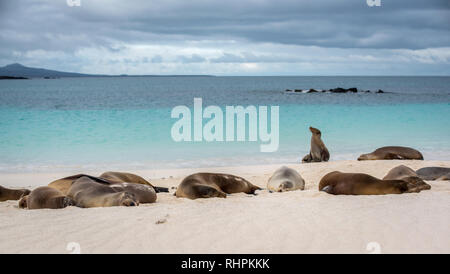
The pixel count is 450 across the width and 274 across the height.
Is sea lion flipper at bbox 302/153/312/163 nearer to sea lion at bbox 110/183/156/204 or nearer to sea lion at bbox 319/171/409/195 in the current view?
sea lion at bbox 319/171/409/195

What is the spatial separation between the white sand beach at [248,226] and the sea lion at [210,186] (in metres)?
0.37

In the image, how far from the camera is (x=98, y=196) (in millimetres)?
6824

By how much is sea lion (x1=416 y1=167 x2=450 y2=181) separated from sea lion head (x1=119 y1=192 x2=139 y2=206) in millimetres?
5782

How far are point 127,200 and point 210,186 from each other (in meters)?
1.65

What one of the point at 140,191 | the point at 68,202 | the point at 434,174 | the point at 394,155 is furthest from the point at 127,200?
the point at 394,155

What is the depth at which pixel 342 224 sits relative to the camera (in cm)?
536

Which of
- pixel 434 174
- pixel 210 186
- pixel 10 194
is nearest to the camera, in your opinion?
pixel 210 186

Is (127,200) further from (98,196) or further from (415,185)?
(415,185)

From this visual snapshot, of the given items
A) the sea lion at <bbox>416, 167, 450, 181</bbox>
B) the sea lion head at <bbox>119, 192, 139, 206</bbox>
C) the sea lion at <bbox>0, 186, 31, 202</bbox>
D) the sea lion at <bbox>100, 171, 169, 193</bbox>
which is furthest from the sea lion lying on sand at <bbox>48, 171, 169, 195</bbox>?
the sea lion at <bbox>416, 167, 450, 181</bbox>

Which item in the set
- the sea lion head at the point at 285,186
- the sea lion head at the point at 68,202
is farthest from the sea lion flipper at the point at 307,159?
the sea lion head at the point at 68,202

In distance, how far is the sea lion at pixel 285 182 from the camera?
8609 mm

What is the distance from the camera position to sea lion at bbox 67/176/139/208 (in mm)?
6715
